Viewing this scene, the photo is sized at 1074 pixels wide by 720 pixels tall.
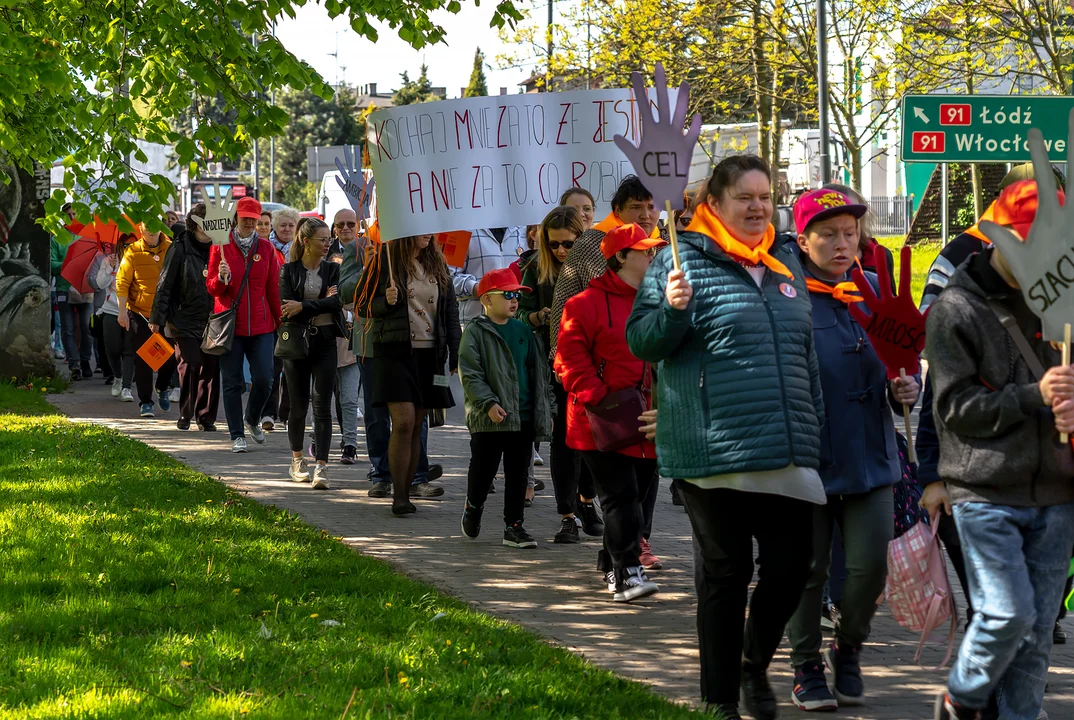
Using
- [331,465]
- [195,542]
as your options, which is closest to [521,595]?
[195,542]

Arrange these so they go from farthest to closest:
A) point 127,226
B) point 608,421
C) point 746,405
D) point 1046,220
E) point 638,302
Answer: point 127,226 < point 608,421 < point 638,302 < point 746,405 < point 1046,220

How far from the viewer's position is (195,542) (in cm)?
764

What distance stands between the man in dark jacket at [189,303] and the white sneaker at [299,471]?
2.71 meters

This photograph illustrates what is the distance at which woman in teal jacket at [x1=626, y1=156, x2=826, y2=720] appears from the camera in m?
4.77

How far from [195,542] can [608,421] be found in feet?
7.55

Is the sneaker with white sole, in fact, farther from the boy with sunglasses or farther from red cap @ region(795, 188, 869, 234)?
red cap @ region(795, 188, 869, 234)

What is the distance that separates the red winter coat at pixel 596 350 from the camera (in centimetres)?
699

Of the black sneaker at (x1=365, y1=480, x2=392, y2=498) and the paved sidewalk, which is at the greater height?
the black sneaker at (x1=365, y1=480, x2=392, y2=498)

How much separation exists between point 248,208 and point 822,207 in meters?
7.71

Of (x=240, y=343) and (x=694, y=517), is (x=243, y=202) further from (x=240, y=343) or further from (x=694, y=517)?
(x=694, y=517)

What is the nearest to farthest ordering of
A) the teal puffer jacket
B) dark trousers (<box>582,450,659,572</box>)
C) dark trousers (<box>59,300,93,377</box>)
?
1. the teal puffer jacket
2. dark trousers (<box>582,450,659,572</box>)
3. dark trousers (<box>59,300,93,377</box>)

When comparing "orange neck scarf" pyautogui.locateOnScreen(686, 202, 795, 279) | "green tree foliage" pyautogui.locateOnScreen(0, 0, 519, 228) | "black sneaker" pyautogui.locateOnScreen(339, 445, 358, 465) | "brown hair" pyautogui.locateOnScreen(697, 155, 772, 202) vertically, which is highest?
"green tree foliage" pyautogui.locateOnScreen(0, 0, 519, 228)

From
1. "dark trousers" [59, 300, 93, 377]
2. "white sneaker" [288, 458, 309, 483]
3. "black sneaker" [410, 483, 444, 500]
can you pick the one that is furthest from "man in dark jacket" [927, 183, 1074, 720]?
"dark trousers" [59, 300, 93, 377]

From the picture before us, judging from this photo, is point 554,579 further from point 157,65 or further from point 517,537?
point 157,65
